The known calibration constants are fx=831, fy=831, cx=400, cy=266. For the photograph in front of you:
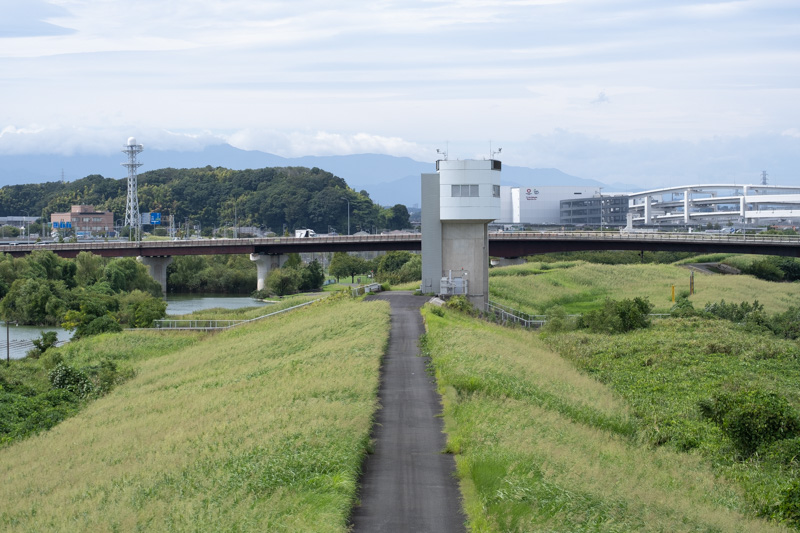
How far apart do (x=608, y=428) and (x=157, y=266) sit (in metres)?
98.9

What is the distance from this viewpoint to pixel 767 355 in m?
40.5

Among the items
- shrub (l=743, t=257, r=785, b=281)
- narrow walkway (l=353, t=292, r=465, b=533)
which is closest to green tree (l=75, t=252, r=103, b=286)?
shrub (l=743, t=257, r=785, b=281)

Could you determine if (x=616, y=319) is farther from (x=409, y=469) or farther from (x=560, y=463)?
(x=409, y=469)

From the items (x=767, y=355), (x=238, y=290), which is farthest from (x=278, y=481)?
(x=238, y=290)

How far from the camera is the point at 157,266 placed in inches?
4530

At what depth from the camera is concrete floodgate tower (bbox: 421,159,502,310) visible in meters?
57.8

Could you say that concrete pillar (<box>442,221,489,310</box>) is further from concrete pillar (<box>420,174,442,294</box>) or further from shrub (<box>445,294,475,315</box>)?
shrub (<box>445,294,475,315</box>)

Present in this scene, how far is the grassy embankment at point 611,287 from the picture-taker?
75125mm

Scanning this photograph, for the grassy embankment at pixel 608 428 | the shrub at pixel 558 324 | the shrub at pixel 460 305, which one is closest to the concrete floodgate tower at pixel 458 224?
the shrub at pixel 460 305

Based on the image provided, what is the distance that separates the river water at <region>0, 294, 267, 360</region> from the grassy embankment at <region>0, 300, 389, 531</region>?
32689mm

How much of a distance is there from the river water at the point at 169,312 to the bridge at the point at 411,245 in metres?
5.29

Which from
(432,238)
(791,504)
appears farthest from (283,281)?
(791,504)

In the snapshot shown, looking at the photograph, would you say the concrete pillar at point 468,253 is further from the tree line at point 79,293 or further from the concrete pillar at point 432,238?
the tree line at point 79,293

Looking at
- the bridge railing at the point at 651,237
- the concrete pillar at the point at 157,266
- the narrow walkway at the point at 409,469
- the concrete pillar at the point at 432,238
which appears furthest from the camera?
the concrete pillar at the point at 157,266
